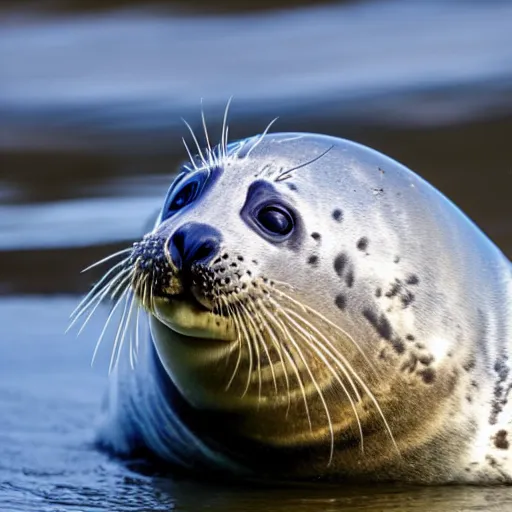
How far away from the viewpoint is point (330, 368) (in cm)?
411

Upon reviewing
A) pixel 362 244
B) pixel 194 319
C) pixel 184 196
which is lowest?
pixel 194 319

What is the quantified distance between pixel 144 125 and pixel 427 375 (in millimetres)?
5269

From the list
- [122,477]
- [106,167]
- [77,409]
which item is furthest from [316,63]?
[122,477]

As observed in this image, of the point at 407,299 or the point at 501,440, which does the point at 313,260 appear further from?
the point at 501,440

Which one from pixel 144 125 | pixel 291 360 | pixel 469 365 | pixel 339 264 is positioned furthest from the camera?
→ pixel 144 125

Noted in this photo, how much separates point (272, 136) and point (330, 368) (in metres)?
0.72

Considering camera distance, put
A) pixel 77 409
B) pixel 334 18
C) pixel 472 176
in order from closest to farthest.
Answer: pixel 77 409 → pixel 472 176 → pixel 334 18

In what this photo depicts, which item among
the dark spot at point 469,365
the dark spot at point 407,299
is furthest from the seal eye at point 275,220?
the dark spot at point 469,365

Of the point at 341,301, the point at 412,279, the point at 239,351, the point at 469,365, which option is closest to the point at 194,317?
the point at 239,351

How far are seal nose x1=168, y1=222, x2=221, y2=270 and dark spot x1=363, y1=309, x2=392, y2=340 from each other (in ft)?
1.41

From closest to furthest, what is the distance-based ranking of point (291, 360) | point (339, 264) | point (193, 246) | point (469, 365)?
point (193, 246) < point (291, 360) < point (339, 264) < point (469, 365)

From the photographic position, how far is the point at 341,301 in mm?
4152

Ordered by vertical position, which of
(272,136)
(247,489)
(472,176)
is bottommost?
(247,489)

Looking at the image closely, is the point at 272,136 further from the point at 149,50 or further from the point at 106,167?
the point at 149,50
